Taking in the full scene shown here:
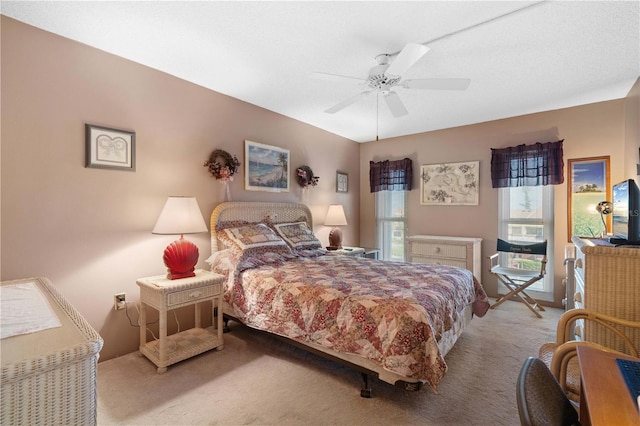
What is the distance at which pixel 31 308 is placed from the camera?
134 centimetres

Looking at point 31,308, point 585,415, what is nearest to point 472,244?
point 585,415

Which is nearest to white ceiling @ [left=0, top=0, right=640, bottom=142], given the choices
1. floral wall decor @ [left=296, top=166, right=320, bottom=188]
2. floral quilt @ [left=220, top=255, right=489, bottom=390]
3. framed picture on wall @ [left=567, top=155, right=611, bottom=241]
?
framed picture on wall @ [left=567, top=155, right=611, bottom=241]

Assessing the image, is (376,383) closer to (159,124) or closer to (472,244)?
(472,244)

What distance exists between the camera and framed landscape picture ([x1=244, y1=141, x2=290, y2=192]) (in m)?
3.57

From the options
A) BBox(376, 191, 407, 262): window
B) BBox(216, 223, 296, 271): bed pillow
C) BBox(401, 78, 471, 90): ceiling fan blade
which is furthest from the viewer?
BBox(376, 191, 407, 262): window

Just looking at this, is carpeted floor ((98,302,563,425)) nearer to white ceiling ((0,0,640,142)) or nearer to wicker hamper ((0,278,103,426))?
wicker hamper ((0,278,103,426))

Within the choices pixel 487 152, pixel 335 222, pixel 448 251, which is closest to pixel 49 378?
pixel 335 222

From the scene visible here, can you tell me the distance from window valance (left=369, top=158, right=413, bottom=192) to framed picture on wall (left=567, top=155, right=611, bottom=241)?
203 cm

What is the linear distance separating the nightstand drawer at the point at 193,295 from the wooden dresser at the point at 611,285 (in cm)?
252

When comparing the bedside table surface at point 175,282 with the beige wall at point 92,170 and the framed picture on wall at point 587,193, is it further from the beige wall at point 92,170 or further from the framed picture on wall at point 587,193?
the framed picture on wall at point 587,193

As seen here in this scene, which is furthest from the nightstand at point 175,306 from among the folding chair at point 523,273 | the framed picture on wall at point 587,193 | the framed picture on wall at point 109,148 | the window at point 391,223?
the framed picture on wall at point 587,193

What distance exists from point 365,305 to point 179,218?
1.69 m

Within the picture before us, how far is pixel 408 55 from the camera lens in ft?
6.31

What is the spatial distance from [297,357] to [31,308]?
5.86 feet
